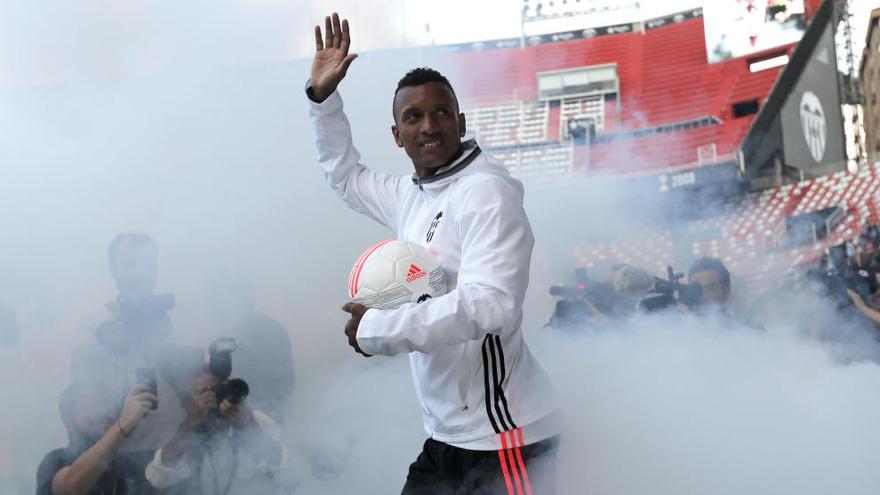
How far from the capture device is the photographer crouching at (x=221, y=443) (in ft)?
11.2

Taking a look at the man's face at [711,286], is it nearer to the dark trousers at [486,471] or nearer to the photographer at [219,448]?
the photographer at [219,448]

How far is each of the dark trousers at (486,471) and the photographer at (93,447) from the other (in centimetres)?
130

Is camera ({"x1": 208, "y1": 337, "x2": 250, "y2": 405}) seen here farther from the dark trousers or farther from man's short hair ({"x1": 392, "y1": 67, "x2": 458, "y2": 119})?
man's short hair ({"x1": 392, "y1": 67, "x2": 458, "y2": 119})

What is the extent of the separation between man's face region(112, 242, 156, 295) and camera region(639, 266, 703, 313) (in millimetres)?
2055

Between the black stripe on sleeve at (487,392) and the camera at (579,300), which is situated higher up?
the black stripe on sleeve at (487,392)

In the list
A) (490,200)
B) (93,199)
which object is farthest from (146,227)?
(490,200)

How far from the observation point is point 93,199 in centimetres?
364

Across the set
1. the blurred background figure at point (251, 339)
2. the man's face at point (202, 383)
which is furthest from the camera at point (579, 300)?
the man's face at point (202, 383)

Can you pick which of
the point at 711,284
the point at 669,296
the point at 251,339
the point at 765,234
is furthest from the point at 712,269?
the point at 765,234

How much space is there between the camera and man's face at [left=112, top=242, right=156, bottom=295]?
11.4 ft

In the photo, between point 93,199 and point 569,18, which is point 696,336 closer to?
point 93,199

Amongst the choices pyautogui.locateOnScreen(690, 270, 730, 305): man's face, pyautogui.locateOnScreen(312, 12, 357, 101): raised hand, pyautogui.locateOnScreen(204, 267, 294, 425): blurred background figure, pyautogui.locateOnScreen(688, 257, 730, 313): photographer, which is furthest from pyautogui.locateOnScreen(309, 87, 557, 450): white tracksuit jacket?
pyautogui.locateOnScreen(690, 270, 730, 305): man's face

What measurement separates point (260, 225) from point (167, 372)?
0.70 metres

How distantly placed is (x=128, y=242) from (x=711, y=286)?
Answer: 8.71 ft
